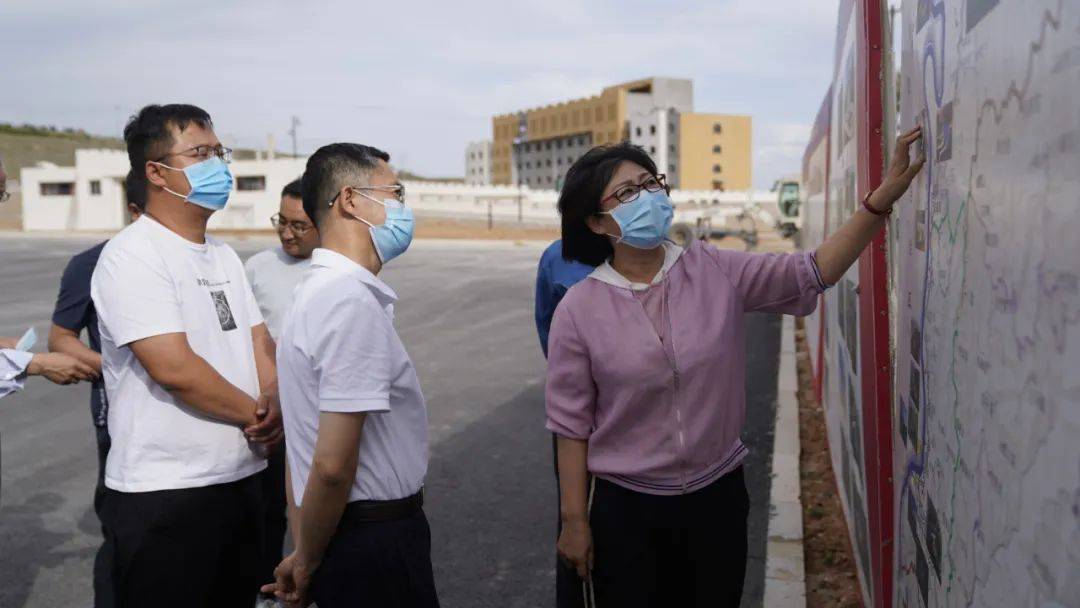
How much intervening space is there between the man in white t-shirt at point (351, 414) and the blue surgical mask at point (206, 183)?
0.68 meters

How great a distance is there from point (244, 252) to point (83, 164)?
36.4 metres

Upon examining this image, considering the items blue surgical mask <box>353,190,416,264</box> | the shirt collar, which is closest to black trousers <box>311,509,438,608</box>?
the shirt collar

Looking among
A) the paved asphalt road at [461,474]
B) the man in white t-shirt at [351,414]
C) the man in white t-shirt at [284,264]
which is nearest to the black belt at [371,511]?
the man in white t-shirt at [351,414]

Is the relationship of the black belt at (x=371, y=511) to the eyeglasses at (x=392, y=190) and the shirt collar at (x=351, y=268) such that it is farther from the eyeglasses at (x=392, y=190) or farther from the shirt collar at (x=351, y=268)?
the eyeglasses at (x=392, y=190)

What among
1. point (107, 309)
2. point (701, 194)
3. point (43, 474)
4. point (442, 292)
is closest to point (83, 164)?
point (701, 194)

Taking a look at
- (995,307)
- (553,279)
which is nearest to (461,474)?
(553,279)

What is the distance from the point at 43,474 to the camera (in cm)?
636

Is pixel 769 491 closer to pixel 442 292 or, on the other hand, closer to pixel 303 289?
pixel 303 289

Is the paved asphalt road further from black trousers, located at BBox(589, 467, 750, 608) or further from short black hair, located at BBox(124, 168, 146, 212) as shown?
short black hair, located at BBox(124, 168, 146, 212)

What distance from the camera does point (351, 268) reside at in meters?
2.36

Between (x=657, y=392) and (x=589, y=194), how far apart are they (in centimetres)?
63

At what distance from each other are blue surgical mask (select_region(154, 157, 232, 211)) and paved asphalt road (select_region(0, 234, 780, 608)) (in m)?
2.23

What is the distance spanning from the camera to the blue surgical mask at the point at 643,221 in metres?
2.77

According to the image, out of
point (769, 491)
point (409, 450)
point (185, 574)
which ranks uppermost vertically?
point (409, 450)
